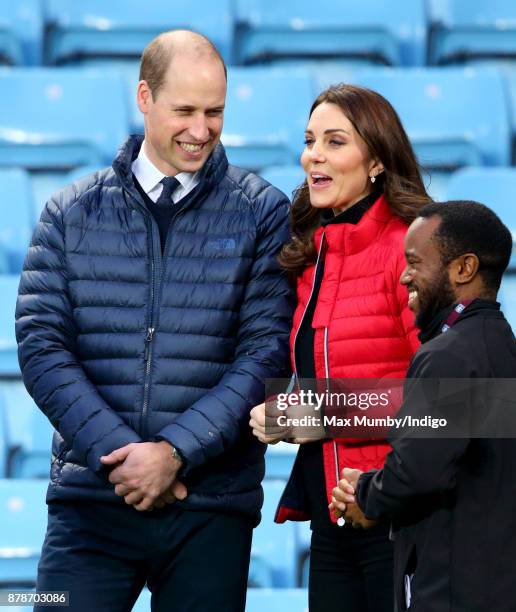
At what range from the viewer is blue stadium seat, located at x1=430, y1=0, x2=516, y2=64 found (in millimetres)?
5520

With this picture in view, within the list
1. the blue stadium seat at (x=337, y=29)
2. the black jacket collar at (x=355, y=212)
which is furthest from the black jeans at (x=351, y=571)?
the blue stadium seat at (x=337, y=29)

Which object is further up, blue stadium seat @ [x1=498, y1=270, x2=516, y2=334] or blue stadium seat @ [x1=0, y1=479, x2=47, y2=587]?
blue stadium seat @ [x1=498, y1=270, x2=516, y2=334]

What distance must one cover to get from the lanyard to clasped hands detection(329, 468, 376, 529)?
0.39 metres

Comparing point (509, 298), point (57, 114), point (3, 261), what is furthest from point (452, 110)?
point (3, 261)

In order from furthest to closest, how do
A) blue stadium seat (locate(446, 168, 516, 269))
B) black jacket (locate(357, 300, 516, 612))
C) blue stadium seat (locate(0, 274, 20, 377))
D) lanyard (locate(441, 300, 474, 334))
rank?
blue stadium seat (locate(446, 168, 516, 269))
blue stadium seat (locate(0, 274, 20, 377))
lanyard (locate(441, 300, 474, 334))
black jacket (locate(357, 300, 516, 612))

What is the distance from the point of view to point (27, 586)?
3.70 meters

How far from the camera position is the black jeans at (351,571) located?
268 centimetres

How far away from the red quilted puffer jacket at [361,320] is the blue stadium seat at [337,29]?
2.74 m

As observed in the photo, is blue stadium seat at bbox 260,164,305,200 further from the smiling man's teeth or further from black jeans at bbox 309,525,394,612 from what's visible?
black jeans at bbox 309,525,394,612

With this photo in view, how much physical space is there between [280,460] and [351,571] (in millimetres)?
1442

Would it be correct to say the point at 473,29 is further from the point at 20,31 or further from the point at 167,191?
the point at 167,191

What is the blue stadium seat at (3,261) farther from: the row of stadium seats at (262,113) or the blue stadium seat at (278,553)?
the blue stadium seat at (278,553)

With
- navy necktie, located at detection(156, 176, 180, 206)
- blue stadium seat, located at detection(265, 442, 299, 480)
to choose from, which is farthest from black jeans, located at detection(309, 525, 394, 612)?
blue stadium seat, located at detection(265, 442, 299, 480)

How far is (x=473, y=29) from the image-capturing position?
18.0ft
